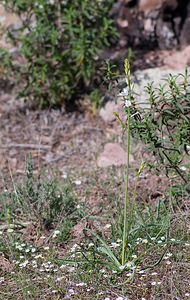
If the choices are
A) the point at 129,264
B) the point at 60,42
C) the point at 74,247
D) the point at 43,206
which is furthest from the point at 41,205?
the point at 60,42

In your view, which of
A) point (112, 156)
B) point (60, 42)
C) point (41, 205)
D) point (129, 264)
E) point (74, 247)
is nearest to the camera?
point (129, 264)

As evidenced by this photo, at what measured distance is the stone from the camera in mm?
4295

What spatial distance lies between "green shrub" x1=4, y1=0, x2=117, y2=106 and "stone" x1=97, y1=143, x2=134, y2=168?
3.21 feet

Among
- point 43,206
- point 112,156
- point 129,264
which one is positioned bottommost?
point 129,264

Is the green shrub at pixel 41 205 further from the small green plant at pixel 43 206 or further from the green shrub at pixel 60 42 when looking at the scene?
the green shrub at pixel 60 42

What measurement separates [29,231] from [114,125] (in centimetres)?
237

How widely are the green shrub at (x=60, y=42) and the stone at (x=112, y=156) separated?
979 mm

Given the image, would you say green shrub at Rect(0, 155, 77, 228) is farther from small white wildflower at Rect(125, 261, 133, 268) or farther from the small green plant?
small white wildflower at Rect(125, 261, 133, 268)

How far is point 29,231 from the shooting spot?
10.5 feet

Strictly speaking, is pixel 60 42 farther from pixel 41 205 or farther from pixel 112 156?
pixel 41 205

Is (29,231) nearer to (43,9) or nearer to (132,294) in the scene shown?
(132,294)

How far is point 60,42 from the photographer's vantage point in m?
5.27

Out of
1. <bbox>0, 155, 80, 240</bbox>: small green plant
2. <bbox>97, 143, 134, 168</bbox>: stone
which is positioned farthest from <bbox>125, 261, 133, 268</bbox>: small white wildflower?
<bbox>97, 143, 134, 168</bbox>: stone

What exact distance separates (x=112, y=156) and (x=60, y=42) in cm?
179
